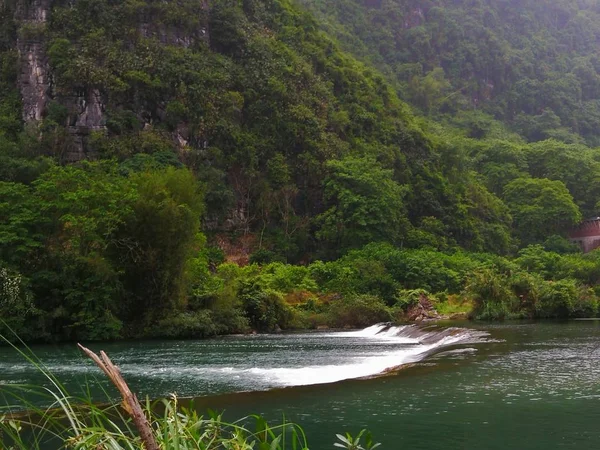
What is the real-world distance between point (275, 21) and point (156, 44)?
54.5 feet

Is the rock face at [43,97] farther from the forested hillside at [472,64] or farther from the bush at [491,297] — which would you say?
the forested hillside at [472,64]

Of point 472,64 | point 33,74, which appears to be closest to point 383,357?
point 33,74

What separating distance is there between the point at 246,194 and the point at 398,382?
139 feet

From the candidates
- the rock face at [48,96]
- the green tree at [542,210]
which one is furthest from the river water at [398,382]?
the green tree at [542,210]

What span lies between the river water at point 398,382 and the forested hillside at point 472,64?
81.7 meters

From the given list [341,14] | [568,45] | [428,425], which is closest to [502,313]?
[428,425]

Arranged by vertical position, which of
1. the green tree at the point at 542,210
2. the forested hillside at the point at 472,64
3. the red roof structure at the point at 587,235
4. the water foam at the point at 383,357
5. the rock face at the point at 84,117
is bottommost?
the water foam at the point at 383,357

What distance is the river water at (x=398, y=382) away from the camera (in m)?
11.3

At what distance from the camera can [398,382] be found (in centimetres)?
1597

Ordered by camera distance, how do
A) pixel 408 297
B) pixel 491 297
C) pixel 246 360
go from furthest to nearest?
pixel 408 297
pixel 491 297
pixel 246 360

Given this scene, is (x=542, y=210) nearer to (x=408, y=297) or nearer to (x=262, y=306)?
(x=408, y=297)

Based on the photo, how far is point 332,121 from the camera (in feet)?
207

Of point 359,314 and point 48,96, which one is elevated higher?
point 48,96

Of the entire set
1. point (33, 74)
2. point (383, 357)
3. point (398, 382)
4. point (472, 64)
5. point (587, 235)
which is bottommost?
point (383, 357)
